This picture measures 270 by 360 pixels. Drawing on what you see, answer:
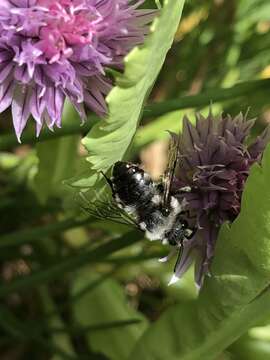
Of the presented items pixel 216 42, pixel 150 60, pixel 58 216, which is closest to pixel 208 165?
pixel 150 60

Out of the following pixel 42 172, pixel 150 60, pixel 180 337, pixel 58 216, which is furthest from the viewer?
pixel 58 216

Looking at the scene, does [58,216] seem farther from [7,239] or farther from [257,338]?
[257,338]

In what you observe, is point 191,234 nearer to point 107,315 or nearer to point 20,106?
point 20,106

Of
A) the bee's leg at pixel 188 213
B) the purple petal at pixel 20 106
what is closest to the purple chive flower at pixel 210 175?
the bee's leg at pixel 188 213

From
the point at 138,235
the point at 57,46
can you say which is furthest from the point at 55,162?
the point at 57,46

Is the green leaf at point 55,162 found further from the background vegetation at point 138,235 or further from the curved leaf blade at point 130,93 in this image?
the curved leaf blade at point 130,93

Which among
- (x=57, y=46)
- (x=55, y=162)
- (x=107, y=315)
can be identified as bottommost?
(x=107, y=315)
